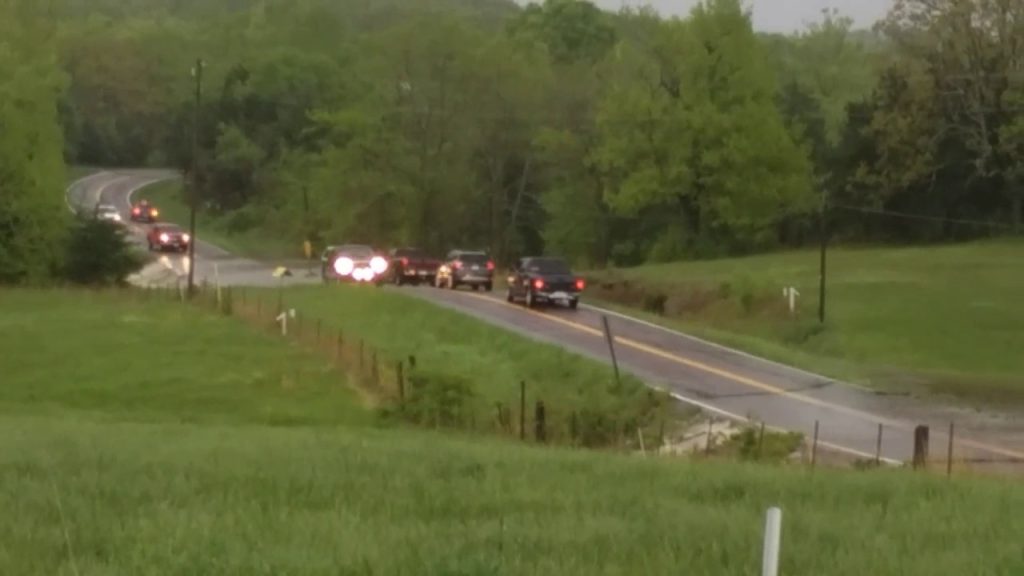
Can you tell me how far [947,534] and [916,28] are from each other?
72932 mm

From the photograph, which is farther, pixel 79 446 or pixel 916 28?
pixel 916 28

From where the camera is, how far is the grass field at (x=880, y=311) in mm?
44312

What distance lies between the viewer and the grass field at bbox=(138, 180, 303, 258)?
106125 millimetres

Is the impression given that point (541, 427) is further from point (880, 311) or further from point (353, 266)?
point (353, 266)

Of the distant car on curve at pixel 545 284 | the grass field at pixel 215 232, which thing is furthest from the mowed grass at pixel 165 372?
the grass field at pixel 215 232

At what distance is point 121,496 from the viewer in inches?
507

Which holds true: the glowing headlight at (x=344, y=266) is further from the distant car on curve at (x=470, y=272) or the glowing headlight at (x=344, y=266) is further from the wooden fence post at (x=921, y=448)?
the wooden fence post at (x=921, y=448)

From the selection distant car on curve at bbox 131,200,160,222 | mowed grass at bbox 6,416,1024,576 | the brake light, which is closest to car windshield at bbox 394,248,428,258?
the brake light

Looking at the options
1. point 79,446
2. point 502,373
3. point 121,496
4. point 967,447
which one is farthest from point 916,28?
point 121,496

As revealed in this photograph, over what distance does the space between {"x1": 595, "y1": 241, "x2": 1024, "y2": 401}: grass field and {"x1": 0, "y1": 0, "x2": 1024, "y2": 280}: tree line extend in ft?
20.0

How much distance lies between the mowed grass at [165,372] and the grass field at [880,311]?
13.1 m

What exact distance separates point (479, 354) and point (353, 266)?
2554cm

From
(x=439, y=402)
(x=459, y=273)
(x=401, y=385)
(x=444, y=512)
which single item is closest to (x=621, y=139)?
(x=459, y=273)

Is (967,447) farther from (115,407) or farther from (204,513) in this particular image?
(204,513)
